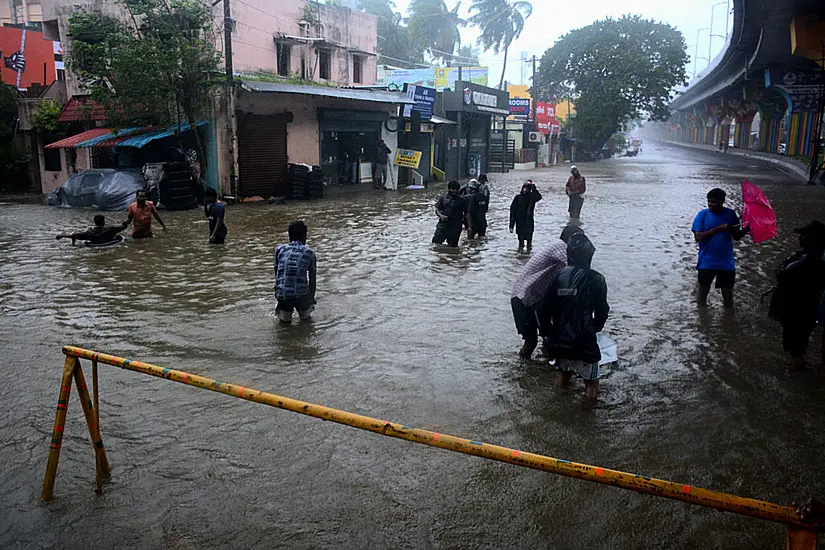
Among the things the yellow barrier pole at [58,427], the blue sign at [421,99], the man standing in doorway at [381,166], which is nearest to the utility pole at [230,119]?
the man standing in doorway at [381,166]

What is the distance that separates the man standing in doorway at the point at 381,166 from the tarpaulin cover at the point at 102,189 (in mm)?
→ 9797

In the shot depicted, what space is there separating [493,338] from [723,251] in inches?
116

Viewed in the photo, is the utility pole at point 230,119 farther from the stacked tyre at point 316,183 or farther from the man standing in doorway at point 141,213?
the man standing in doorway at point 141,213

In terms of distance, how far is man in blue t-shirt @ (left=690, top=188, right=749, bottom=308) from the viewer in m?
7.55

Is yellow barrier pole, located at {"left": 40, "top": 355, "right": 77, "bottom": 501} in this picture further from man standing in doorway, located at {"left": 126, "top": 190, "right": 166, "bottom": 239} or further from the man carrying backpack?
man standing in doorway, located at {"left": 126, "top": 190, "right": 166, "bottom": 239}

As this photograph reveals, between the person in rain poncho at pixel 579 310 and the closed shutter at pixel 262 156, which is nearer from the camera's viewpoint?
the person in rain poncho at pixel 579 310

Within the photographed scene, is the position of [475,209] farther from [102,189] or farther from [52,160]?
[52,160]

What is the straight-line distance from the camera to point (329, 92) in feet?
74.4

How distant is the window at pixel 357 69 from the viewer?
34719 mm

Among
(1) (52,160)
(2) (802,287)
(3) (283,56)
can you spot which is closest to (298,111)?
(3) (283,56)

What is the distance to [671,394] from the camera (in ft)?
18.6

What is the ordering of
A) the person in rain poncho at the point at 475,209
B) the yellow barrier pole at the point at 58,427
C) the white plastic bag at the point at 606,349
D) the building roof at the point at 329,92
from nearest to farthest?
the yellow barrier pole at the point at 58,427 → the white plastic bag at the point at 606,349 → the person in rain poncho at the point at 475,209 → the building roof at the point at 329,92

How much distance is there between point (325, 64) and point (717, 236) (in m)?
27.6

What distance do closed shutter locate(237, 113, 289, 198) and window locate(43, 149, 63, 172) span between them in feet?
28.4
